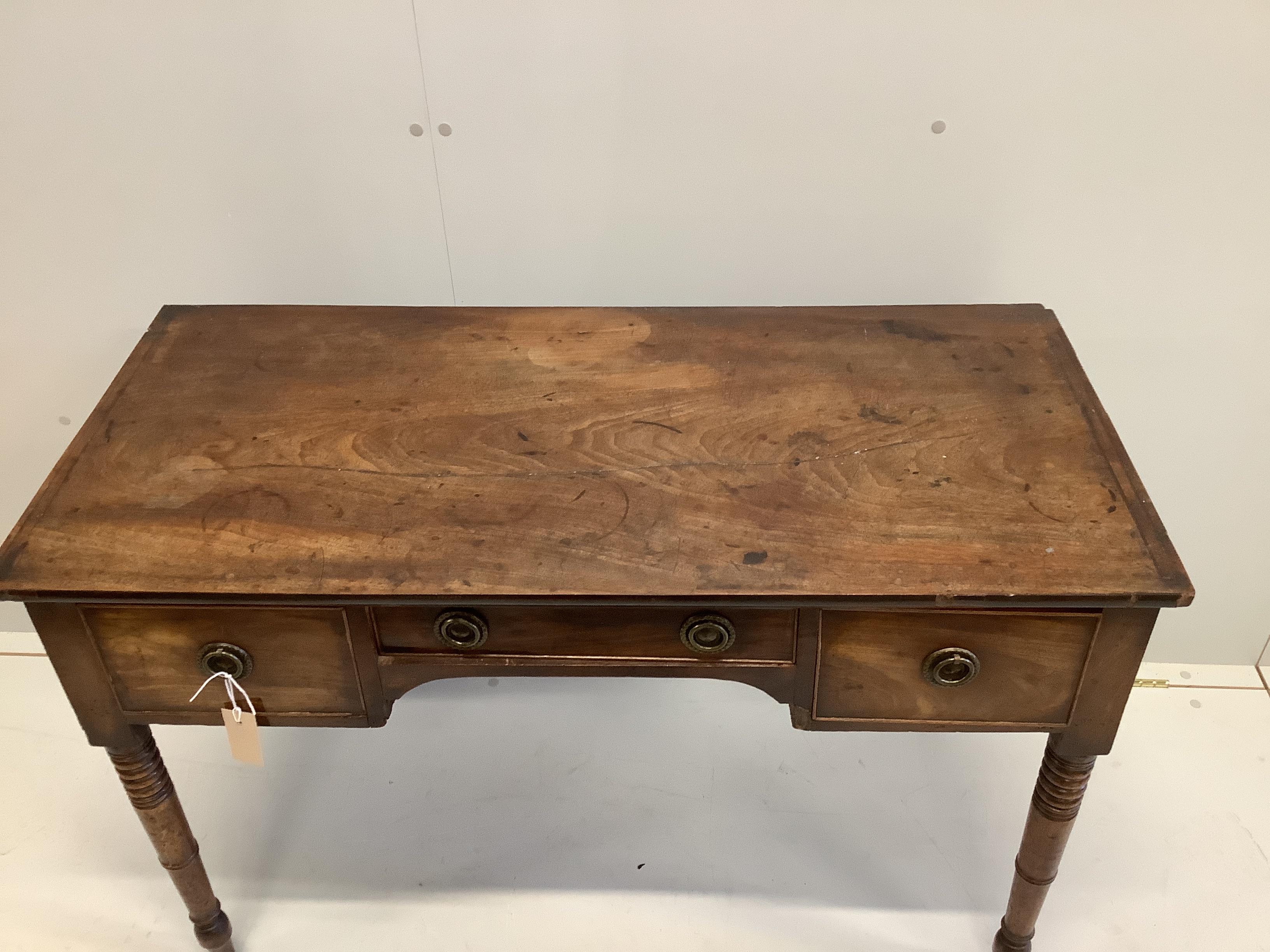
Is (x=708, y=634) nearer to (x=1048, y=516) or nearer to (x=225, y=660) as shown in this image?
(x=1048, y=516)

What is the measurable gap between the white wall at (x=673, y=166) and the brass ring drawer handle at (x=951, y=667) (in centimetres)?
70

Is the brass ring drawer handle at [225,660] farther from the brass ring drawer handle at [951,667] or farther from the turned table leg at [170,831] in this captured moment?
the brass ring drawer handle at [951,667]

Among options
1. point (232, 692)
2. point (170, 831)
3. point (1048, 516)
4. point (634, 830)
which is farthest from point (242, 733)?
point (1048, 516)

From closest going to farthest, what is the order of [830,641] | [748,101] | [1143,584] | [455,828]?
[1143,584]
[830,641]
[748,101]
[455,828]

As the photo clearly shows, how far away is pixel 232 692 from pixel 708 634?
0.56 m

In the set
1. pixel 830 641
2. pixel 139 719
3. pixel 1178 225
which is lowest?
pixel 139 719

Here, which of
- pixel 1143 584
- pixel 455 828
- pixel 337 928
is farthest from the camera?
pixel 455 828

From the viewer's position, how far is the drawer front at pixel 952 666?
1.18m

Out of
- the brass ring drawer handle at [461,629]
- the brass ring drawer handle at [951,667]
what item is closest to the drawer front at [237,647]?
the brass ring drawer handle at [461,629]

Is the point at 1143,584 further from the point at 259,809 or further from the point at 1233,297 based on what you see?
the point at 259,809

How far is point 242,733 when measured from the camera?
1.29 meters

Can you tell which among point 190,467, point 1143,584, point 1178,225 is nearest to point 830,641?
point 1143,584

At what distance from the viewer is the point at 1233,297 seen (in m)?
1.67

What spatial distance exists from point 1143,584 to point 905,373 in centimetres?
43
